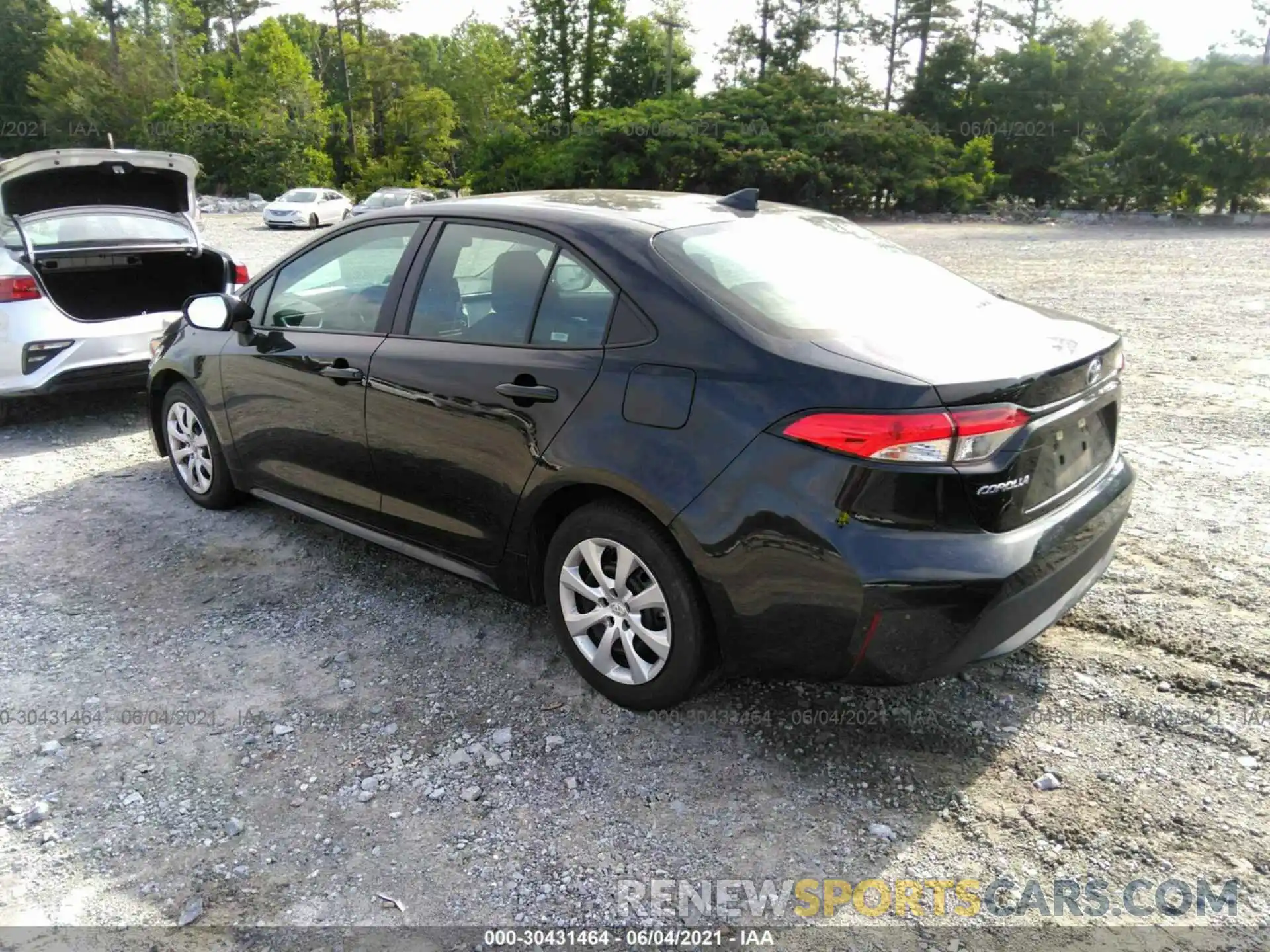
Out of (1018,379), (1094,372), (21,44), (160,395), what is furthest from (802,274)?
(21,44)

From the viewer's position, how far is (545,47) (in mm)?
48656

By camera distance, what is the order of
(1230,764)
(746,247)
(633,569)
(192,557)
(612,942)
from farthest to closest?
(192,557), (746,247), (633,569), (1230,764), (612,942)

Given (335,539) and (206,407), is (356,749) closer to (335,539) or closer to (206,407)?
(335,539)

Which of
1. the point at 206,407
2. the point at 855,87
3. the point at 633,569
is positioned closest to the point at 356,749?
the point at 633,569

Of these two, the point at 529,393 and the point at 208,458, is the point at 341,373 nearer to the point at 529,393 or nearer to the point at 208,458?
the point at 529,393

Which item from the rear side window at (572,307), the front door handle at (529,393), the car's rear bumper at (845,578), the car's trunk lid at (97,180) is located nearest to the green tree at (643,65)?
the car's trunk lid at (97,180)

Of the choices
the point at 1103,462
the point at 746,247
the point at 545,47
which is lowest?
the point at 1103,462

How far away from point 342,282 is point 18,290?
11.3ft

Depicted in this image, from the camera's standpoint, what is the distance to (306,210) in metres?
31.0

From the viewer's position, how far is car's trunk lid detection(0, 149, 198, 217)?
21.0 ft

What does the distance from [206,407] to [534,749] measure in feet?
9.39

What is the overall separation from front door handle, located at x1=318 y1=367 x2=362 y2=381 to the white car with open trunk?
3333 millimetres

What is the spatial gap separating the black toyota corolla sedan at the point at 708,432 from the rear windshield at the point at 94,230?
359 centimetres

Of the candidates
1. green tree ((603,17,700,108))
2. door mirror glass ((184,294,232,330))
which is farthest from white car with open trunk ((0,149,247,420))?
green tree ((603,17,700,108))
